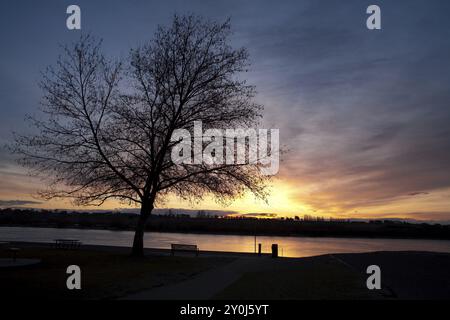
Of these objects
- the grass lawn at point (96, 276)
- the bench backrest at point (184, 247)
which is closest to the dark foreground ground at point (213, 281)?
the grass lawn at point (96, 276)

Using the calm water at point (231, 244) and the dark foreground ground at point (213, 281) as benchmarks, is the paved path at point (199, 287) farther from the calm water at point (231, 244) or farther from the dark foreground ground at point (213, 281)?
the calm water at point (231, 244)

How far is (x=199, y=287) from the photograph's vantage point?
14977mm

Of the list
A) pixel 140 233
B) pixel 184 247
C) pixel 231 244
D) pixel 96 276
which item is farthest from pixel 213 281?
pixel 231 244

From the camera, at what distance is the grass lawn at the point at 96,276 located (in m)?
12.9

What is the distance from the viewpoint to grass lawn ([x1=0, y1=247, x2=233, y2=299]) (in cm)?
1291

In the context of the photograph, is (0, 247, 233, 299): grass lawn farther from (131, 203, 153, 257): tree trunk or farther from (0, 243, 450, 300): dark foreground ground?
(131, 203, 153, 257): tree trunk

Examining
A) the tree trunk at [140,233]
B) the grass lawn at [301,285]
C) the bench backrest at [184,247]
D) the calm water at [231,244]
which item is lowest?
the calm water at [231,244]

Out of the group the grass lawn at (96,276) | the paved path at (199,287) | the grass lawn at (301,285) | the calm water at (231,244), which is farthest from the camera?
the calm water at (231,244)

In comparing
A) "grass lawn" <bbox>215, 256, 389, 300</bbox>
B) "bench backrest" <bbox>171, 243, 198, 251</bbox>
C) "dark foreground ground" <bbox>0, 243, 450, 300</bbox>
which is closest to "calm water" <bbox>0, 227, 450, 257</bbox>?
"bench backrest" <bbox>171, 243, 198, 251</bbox>

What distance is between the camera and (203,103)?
26.3 meters

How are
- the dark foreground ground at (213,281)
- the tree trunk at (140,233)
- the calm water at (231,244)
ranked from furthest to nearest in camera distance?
the calm water at (231,244) < the tree trunk at (140,233) < the dark foreground ground at (213,281)
